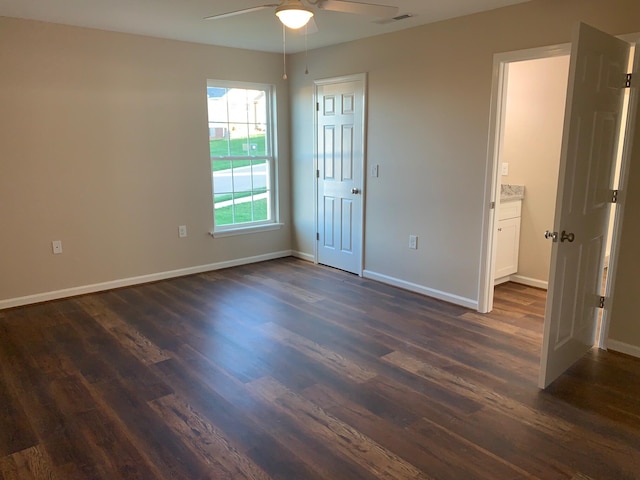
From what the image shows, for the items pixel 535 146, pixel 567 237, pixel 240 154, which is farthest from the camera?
pixel 240 154

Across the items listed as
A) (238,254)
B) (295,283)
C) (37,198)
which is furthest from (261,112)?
(37,198)

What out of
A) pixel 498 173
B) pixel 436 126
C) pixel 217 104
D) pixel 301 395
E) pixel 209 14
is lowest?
pixel 301 395

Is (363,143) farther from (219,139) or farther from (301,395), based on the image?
(301,395)

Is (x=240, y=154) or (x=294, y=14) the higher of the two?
(x=294, y=14)

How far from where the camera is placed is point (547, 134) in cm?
442

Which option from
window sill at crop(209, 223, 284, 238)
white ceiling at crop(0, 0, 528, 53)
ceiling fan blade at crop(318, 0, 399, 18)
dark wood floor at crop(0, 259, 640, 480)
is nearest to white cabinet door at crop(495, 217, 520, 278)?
dark wood floor at crop(0, 259, 640, 480)

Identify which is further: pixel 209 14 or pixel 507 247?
pixel 507 247

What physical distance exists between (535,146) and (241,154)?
10.3ft

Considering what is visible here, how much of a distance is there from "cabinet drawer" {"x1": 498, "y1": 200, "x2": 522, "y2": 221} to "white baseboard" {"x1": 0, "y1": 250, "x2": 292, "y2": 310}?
8.90 ft

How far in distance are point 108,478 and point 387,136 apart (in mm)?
3585

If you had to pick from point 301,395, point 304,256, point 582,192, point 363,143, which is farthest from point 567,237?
point 304,256

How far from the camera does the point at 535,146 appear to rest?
4.53m

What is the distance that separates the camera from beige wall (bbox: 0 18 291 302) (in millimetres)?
3941

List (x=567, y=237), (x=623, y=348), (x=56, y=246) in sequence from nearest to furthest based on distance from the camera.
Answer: (x=567, y=237), (x=623, y=348), (x=56, y=246)
